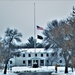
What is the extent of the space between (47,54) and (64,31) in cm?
5519

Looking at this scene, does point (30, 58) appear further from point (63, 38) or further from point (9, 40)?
point (63, 38)

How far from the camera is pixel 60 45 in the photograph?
145 feet

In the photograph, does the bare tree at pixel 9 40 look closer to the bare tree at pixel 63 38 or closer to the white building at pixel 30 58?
the bare tree at pixel 63 38

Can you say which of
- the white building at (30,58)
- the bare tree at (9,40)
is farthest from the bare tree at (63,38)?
the white building at (30,58)

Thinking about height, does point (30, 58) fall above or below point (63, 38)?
below

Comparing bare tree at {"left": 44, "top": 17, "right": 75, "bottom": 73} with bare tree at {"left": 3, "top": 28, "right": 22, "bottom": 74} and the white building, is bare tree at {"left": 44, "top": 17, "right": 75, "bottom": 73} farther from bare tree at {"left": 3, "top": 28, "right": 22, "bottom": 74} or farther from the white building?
the white building

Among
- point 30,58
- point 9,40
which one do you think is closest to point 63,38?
point 9,40

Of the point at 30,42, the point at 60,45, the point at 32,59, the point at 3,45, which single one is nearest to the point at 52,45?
the point at 60,45

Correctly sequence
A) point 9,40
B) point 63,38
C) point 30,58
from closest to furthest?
1. point 63,38
2. point 9,40
3. point 30,58

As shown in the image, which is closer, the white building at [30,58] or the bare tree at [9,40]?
the bare tree at [9,40]

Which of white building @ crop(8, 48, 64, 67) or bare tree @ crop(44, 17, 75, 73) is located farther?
white building @ crop(8, 48, 64, 67)

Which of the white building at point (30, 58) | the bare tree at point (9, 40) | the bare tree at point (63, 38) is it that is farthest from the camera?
the white building at point (30, 58)

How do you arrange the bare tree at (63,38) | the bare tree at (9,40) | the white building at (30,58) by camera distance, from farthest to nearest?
the white building at (30,58) → the bare tree at (9,40) → the bare tree at (63,38)

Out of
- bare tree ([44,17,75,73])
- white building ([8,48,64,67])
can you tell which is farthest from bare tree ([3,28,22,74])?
white building ([8,48,64,67])
